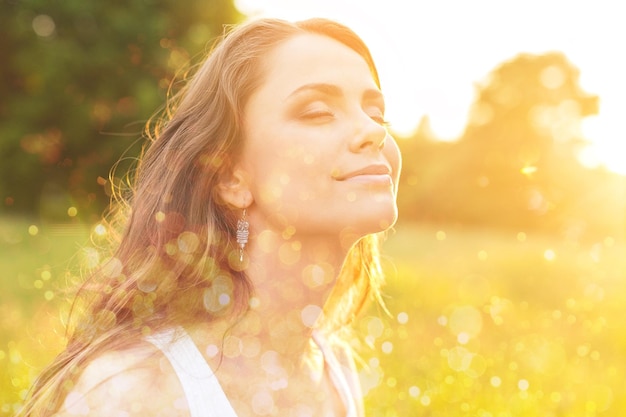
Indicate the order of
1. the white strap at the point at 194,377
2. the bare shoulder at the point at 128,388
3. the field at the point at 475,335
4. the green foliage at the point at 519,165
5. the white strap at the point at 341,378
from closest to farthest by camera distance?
the bare shoulder at the point at 128,388 < the white strap at the point at 194,377 < the white strap at the point at 341,378 < the field at the point at 475,335 < the green foliage at the point at 519,165

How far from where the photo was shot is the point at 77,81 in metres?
15.7

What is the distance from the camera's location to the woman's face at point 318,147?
2.21m

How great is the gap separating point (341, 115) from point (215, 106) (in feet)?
1.73

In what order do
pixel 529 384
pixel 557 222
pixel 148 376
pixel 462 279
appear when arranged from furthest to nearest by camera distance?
1. pixel 557 222
2. pixel 462 279
3. pixel 529 384
4. pixel 148 376

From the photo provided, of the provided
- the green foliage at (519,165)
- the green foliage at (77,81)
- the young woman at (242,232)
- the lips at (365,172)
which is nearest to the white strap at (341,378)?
Result: the young woman at (242,232)

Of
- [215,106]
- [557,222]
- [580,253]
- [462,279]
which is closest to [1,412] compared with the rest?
[215,106]

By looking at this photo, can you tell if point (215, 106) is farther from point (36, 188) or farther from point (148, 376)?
point (36, 188)

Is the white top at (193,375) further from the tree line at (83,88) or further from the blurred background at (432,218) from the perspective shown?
the tree line at (83,88)

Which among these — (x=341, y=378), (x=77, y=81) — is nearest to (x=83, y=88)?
(x=77, y=81)

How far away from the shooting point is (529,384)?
202 inches

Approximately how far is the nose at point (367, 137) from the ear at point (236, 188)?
44 cm

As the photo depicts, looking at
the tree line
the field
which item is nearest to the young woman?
the field

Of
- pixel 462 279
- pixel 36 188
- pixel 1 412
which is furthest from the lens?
pixel 36 188

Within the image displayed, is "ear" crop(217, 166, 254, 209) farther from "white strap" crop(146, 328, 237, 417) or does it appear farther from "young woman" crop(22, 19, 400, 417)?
"white strap" crop(146, 328, 237, 417)
